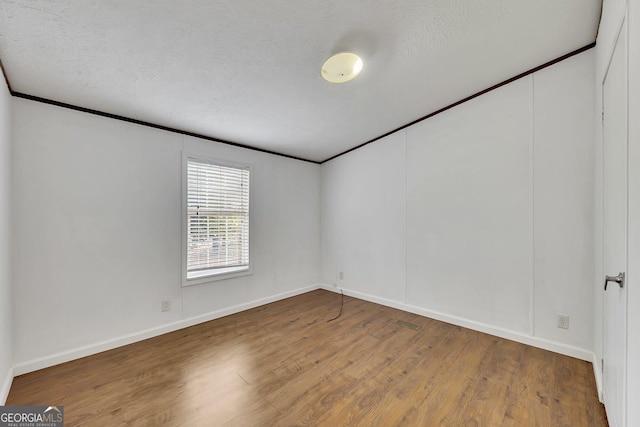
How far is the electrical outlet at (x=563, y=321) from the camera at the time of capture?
2297 millimetres

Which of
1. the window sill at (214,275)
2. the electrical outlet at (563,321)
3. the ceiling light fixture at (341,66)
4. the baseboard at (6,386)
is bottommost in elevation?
the baseboard at (6,386)

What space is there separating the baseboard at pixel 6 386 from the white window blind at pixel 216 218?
143 centimetres

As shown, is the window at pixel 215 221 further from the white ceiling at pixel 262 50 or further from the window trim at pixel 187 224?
the white ceiling at pixel 262 50

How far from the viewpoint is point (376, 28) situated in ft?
5.95

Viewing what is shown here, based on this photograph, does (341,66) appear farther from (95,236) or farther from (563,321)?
(563,321)

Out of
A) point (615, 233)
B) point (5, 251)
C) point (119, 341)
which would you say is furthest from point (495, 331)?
point (5, 251)

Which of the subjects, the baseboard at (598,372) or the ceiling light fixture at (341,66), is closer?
the baseboard at (598,372)

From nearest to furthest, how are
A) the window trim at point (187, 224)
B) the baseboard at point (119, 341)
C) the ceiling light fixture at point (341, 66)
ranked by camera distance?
the ceiling light fixture at point (341, 66) < the baseboard at point (119, 341) < the window trim at point (187, 224)

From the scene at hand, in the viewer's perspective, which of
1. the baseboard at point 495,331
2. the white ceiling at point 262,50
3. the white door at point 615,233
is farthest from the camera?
the baseboard at point 495,331

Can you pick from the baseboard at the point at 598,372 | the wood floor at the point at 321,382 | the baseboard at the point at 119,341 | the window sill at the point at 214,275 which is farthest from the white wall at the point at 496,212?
the baseboard at the point at 119,341

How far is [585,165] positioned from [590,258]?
0.82 metres

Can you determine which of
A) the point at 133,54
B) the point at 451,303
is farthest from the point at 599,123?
the point at 133,54

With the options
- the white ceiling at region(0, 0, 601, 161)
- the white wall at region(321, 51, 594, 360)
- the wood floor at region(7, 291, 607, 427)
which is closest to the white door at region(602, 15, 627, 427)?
the wood floor at region(7, 291, 607, 427)

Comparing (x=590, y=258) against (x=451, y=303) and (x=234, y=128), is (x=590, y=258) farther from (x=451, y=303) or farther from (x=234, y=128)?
(x=234, y=128)
